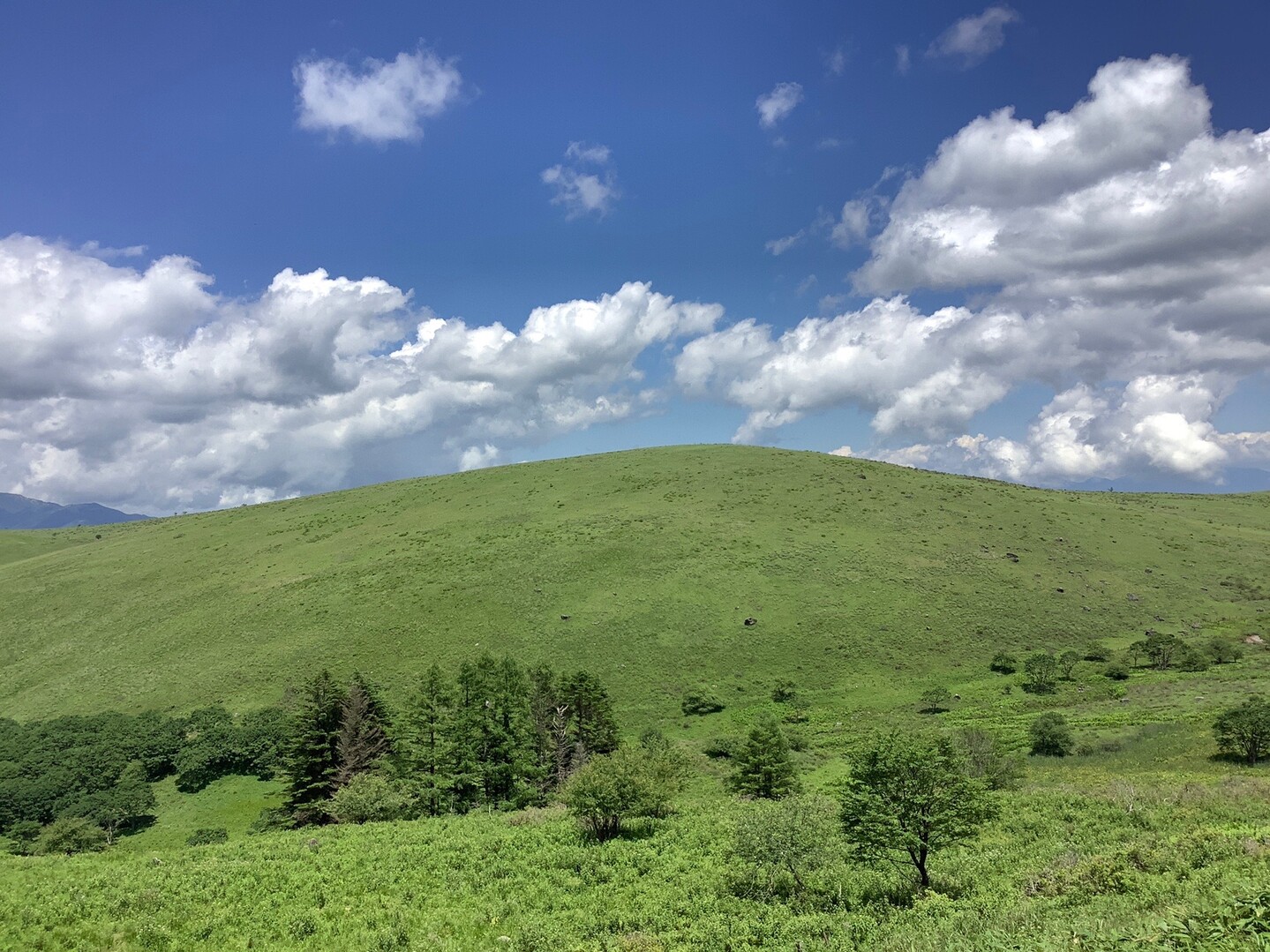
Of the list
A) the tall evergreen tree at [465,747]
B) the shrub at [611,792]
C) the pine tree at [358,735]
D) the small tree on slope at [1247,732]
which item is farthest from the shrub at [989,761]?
the pine tree at [358,735]

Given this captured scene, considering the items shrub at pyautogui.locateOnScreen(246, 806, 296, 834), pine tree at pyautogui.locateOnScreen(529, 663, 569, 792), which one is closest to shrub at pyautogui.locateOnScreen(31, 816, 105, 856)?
shrub at pyautogui.locateOnScreen(246, 806, 296, 834)

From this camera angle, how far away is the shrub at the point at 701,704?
245 ft

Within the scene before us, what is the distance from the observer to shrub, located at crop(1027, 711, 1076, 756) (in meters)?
54.9

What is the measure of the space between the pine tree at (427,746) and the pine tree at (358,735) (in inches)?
76.7

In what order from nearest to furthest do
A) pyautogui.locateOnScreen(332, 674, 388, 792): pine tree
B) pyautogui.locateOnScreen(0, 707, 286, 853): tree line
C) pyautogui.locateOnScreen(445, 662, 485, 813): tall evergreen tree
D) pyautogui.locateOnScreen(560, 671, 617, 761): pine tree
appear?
1. pyautogui.locateOnScreen(445, 662, 485, 813): tall evergreen tree
2. pyautogui.locateOnScreen(332, 674, 388, 792): pine tree
3. pyautogui.locateOnScreen(0, 707, 286, 853): tree line
4. pyautogui.locateOnScreen(560, 671, 617, 761): pine tree

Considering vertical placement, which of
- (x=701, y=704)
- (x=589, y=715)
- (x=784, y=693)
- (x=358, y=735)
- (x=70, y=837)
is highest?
(x=358, y=735)

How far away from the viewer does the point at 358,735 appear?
58.0m

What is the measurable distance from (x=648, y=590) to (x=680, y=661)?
16230 millimetres

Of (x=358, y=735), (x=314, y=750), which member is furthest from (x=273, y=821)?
(x=358, y=735)

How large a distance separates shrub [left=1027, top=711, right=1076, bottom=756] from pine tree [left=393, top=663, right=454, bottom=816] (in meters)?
50.9

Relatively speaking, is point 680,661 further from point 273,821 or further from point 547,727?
point 273,821

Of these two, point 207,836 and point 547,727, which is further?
point 547,727

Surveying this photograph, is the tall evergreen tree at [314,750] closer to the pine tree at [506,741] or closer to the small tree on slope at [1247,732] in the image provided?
the pine tree at [506,741]

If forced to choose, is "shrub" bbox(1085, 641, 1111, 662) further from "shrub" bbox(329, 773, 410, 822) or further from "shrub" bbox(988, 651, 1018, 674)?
"shrub" bbox(329, 773, 410, 822)
